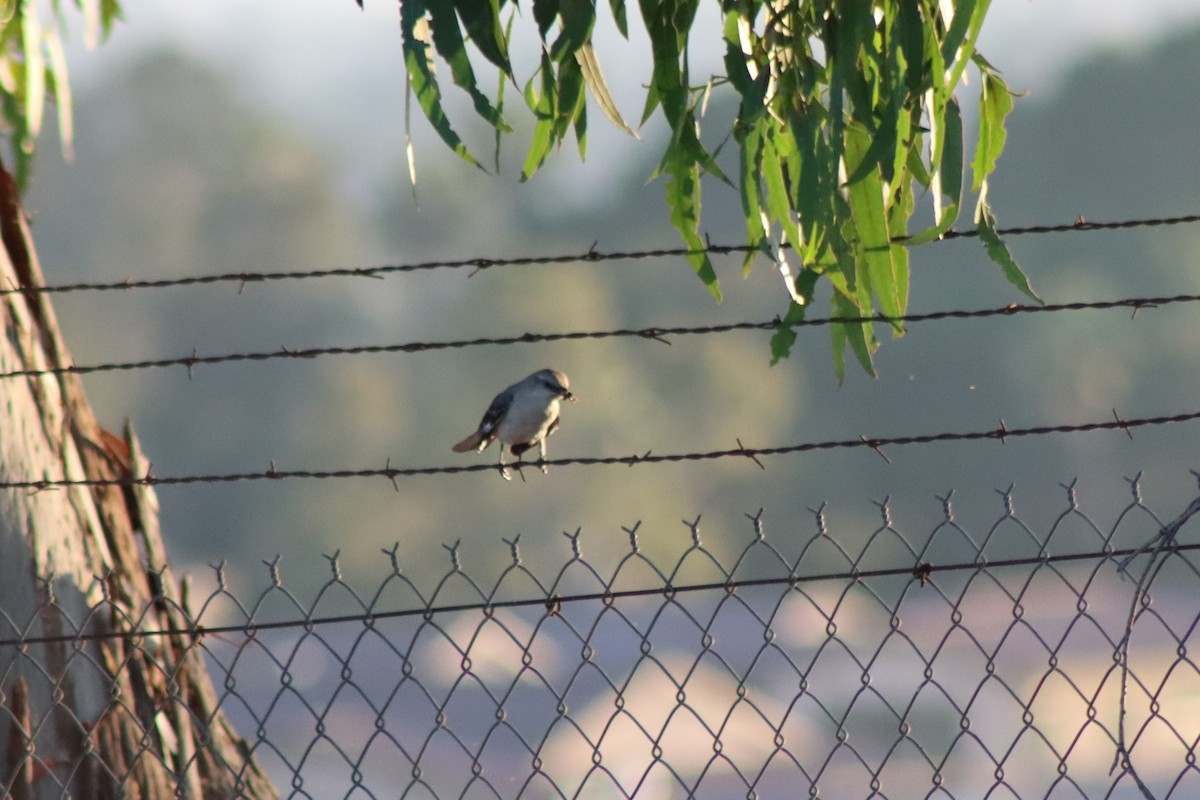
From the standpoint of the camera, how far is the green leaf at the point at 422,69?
3627 millimetres

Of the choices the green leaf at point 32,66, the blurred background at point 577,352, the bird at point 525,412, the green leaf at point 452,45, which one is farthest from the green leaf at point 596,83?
the blurred background at point 577,352

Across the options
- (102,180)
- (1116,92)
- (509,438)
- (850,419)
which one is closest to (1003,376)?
(850,419)

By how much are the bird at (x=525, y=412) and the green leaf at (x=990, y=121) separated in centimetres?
182

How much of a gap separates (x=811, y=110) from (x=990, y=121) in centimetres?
46

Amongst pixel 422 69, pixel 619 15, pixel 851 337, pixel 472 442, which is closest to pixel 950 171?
pixel 851 337

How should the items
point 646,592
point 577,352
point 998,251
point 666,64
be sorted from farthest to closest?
point 577,352, point 666,64, point 998,251, point 646,592

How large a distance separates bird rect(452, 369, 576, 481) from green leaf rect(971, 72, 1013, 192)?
182 cm

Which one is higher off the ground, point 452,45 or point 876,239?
point 452,45

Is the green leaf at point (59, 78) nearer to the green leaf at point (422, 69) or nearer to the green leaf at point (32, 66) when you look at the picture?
the green leaf at point (32, 66)

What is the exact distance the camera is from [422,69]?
3.72m

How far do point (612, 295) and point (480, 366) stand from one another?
14.4 ft

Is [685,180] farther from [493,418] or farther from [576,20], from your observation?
[493,418]

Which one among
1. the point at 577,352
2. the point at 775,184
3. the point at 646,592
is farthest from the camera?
the point at 577,352

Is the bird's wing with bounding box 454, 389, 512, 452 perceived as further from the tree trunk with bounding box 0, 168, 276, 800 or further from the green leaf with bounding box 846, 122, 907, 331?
the green leaf with bounding box 846, 122, 907, 331
